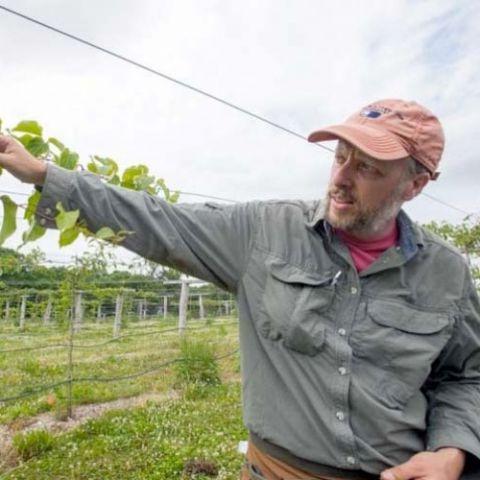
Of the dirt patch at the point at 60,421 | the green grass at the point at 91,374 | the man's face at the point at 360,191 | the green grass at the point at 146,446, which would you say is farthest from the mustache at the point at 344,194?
the green grass at the point at 91,374

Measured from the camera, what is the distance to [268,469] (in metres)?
1.60

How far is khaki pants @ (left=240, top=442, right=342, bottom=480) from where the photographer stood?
155cm

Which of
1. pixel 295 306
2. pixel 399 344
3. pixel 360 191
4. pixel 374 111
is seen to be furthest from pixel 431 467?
pixel 374 111

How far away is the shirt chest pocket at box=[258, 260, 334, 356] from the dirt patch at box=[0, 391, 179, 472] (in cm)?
425

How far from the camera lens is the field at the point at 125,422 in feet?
15.4

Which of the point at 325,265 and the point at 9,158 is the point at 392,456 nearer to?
the point at 325,265

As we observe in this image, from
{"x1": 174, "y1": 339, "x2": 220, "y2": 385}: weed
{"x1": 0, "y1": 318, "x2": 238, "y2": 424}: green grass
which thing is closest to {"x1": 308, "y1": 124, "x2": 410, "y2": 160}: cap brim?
{"x1": 0, "y1": 318, "x2": 238, "y2": 424}: green grass

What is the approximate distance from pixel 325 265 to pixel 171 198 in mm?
770

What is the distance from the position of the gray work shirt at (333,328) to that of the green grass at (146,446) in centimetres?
320

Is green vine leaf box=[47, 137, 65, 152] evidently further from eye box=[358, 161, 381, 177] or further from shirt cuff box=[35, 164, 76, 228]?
eye box=[358, 161, 381, 177]

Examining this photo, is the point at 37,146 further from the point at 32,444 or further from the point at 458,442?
the point at 32,444

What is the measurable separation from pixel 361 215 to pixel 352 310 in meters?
0.28

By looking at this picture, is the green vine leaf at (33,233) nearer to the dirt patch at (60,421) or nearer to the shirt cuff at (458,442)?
the shirt cuff at (458,442)

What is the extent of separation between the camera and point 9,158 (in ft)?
3.82
